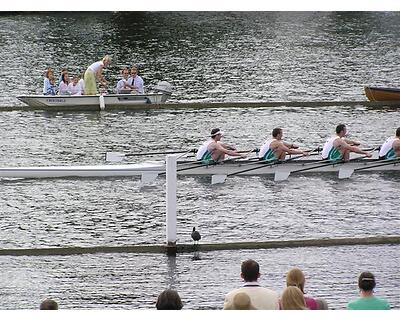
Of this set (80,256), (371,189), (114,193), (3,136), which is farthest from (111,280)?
(3,136)

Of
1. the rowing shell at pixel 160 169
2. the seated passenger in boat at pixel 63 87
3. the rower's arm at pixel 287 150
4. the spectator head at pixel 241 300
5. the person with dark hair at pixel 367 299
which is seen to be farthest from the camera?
the seated passenger in boat at pixel 63 87

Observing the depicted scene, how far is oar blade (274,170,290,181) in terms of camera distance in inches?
823

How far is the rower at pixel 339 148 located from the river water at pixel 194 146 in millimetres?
521

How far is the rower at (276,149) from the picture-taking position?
20797 mm

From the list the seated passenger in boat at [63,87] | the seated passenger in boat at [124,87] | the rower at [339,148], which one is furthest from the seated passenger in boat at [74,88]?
the rower at [339,148]

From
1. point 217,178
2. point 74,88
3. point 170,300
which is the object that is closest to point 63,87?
point 74,88

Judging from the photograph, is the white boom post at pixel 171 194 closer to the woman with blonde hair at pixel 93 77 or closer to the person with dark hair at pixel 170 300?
the person with dark hair at pixel 170 300

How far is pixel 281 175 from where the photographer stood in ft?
68.8

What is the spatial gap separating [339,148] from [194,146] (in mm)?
5204

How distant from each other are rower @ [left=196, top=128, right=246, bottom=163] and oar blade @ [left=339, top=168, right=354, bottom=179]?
206cm

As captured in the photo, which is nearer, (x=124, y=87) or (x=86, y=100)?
(x=86, y=100)

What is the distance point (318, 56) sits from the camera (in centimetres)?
4103

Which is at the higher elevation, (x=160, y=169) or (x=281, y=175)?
(x=160, y=169)

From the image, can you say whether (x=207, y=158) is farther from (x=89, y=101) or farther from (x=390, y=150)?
(x=89, y=101)
